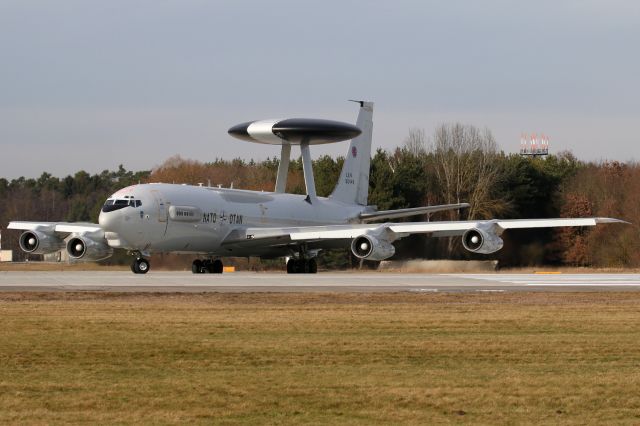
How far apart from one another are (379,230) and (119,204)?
11.3m

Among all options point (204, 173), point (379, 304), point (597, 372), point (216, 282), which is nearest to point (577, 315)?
point (379, 304)

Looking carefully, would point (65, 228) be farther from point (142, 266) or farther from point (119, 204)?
point (142, 266)

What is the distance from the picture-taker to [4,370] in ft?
51.7

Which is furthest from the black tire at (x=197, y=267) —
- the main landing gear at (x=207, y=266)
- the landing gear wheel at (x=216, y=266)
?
the landing gear wheel at (x=216, y=266)

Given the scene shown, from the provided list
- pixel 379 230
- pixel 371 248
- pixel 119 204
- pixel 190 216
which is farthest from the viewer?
pixel 190 216

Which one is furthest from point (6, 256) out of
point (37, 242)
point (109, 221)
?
point (109, 221)

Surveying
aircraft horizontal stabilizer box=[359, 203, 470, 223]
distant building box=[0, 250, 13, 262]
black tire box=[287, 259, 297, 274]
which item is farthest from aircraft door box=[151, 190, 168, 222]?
distant building box=[0, 250, 13, 262]

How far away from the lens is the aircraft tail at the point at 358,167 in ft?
218

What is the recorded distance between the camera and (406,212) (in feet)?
190

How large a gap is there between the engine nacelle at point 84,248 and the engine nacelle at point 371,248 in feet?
38.7

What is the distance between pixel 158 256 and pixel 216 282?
20.0 metres

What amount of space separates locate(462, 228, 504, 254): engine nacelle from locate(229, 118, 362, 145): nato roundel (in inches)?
563

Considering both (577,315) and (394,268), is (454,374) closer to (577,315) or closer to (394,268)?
(577,315)

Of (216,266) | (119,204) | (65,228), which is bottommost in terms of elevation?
(216,266)
